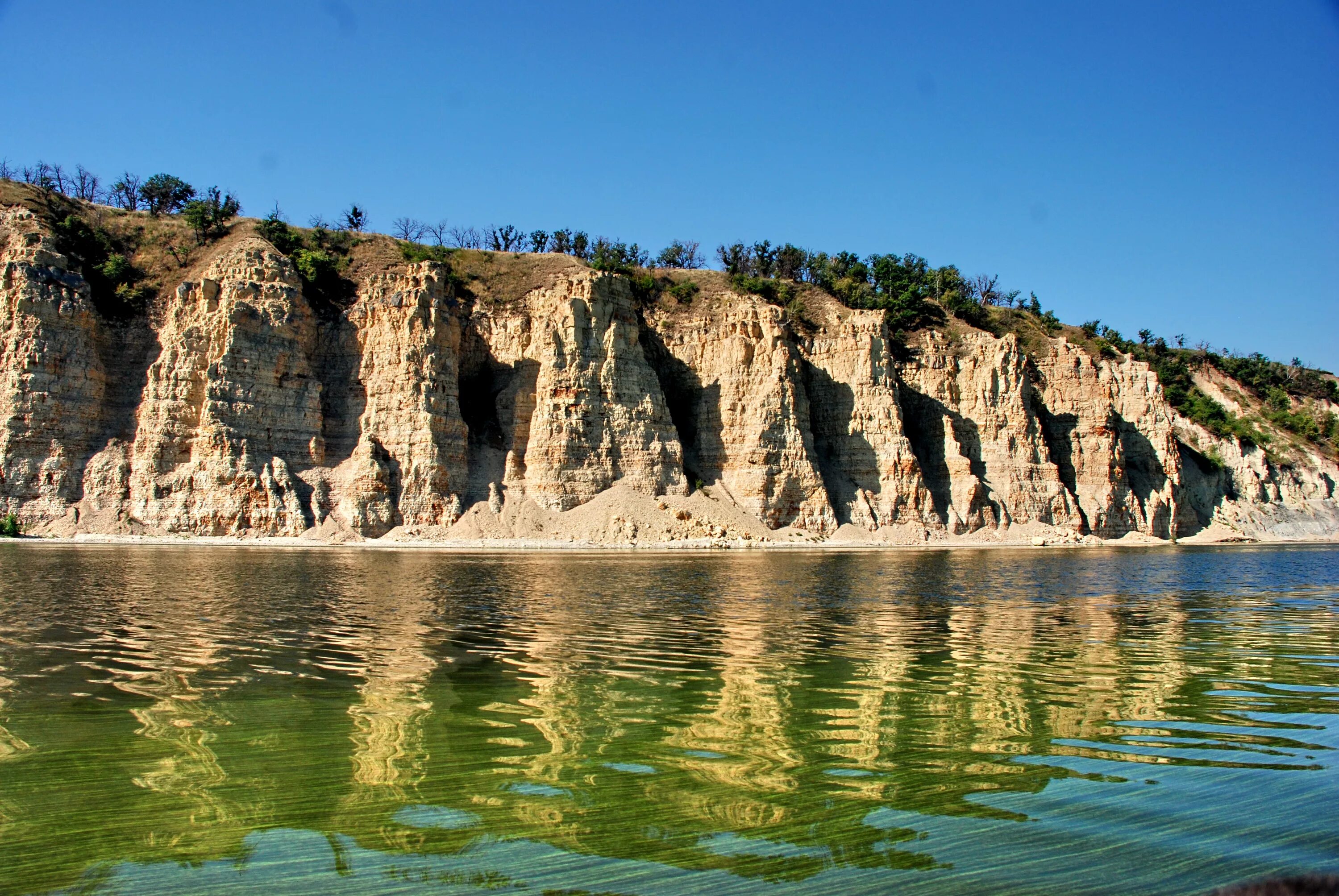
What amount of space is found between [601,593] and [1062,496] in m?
59.0

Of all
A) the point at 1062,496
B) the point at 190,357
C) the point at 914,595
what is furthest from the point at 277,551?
the point at 1062,496

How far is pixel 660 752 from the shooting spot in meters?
7.55

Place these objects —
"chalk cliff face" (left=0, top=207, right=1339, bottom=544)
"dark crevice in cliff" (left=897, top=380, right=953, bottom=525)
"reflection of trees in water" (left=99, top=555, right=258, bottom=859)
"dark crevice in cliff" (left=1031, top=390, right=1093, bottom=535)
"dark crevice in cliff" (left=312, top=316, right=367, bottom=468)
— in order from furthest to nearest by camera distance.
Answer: "dark crevice in cliff" (left=1031, top=390, right=1093, bottom=535)
"dark crevice in cliff" (left=897, top=380, right=953, bottom=525)
"dark crevice in cliff" (left=312, top=316, right=367, bottom=468)
"chalk cliff face" (left=0, top=207, right=1339, bottom=544)
"reflection of trees in water" (left=99, top=555, right=258, bottom=859)

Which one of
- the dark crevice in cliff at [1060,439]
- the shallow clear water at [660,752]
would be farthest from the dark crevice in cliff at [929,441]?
the shallow clear water at [660,752]

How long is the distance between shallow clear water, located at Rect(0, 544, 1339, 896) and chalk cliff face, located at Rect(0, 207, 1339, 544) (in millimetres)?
39579

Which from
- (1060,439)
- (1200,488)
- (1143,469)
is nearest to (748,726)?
(1060,439)

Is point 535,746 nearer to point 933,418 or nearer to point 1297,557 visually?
point 1297,557

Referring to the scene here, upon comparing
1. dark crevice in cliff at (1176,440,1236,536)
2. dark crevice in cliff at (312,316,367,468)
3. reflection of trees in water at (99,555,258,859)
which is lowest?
reflection of trees in water at (99,555,258,859)

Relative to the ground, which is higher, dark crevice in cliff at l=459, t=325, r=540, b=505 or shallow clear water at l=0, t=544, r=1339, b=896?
dark crevice in cliff at l=459, t=325, r=540, b=505

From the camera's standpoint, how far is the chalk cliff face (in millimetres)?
54719

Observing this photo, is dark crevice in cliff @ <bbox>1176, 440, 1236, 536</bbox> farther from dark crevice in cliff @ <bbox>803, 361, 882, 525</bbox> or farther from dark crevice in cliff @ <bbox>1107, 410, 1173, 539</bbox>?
dark crevice in cliff @ <bbox>803, 361, 882, 525</bbox>

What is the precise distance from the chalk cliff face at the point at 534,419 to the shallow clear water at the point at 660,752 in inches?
1558

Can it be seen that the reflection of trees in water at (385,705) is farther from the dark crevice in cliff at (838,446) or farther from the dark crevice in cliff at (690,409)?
the dark crevice in cliff at (838,446)

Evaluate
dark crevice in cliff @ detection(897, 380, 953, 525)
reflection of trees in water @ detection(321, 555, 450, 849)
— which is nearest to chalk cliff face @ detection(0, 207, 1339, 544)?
dark crevice in cliff @ detection(897, 380, 953, 525)
